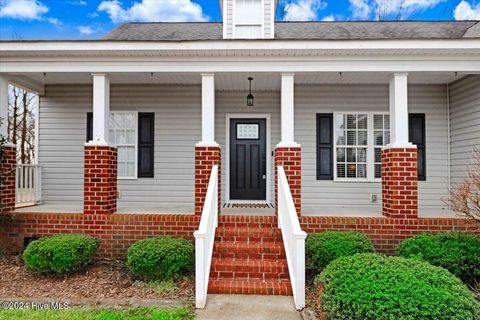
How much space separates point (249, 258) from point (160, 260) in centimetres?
126

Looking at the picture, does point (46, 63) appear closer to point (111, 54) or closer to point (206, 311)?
point (111, 54)

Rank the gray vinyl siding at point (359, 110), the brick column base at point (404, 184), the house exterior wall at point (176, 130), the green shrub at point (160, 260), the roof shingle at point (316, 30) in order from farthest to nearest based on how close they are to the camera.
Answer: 1. the roof shingle at point (316, 30)
2. the house exterior wall at point (176, 130)
3. the gray vinyl siding at point (359, 110)
4. the brick column base at point (404, 184)
5. the green shrub at point (160, 260)

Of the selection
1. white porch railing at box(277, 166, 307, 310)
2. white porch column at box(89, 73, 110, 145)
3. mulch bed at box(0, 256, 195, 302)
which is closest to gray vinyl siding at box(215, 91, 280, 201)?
white porch railing at box(277, 166, 307, 310)

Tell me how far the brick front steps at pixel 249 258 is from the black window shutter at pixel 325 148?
7.72ft

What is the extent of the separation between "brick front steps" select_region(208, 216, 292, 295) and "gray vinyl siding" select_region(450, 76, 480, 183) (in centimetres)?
417

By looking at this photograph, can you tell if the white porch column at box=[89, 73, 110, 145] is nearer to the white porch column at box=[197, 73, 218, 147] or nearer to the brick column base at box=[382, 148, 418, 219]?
the white porch column at box=[197, 73, 218, 147]

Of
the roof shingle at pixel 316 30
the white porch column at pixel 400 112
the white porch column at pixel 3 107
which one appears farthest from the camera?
the roof shingle at pixel 316 30

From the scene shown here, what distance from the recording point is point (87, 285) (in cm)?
481

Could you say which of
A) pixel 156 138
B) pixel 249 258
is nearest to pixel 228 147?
pixel 156 138

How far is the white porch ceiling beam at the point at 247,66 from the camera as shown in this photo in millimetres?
5715

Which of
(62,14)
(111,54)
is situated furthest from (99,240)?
(62,14)

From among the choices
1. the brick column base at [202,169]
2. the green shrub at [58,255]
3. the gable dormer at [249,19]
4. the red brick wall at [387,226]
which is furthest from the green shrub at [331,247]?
the gable dormer at [249,19]

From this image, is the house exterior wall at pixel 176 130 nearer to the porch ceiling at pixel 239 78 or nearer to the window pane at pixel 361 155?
the porch ceiling at pixel 239 78

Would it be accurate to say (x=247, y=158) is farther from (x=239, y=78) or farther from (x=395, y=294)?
(x=395, y=294)
